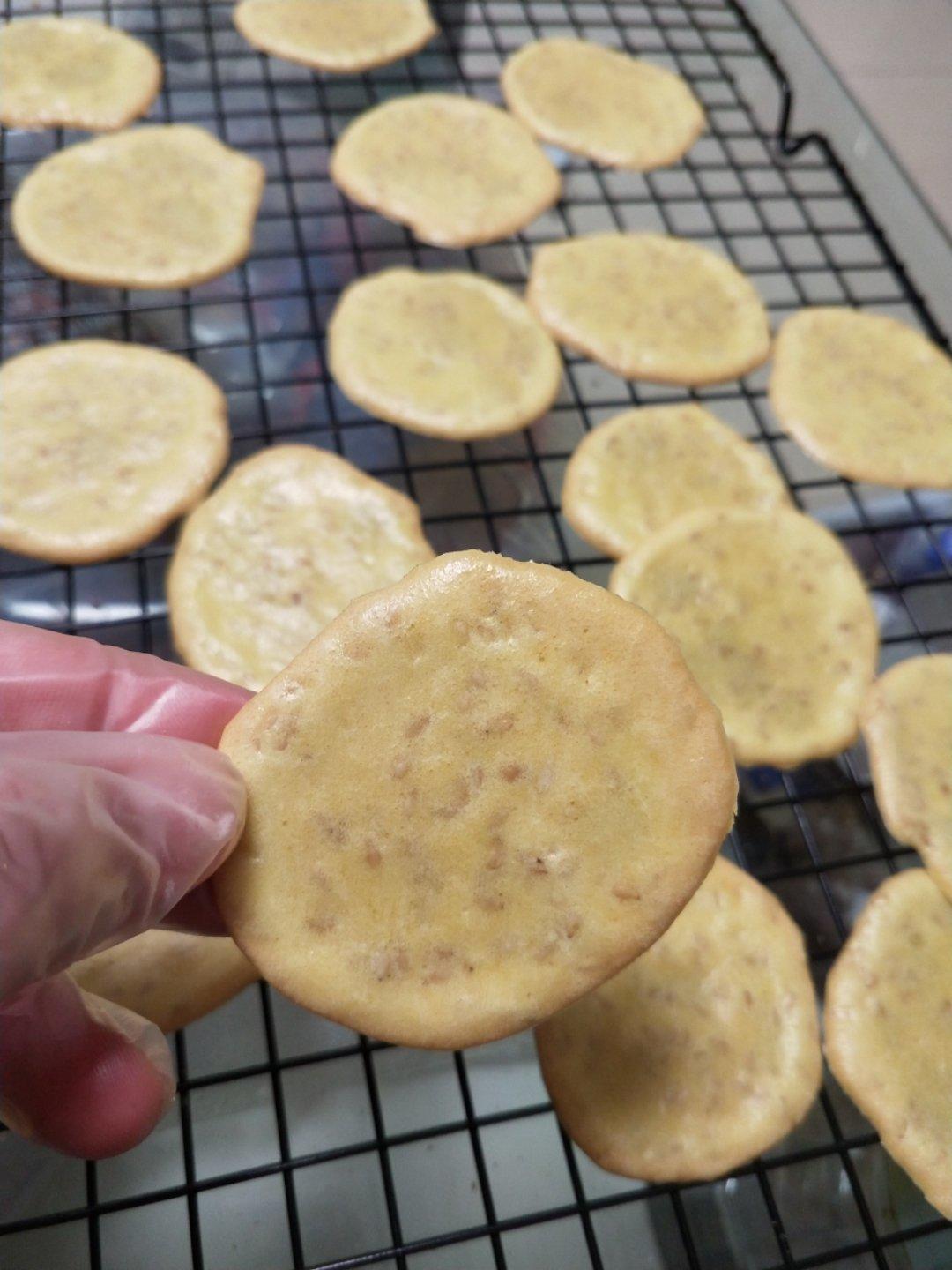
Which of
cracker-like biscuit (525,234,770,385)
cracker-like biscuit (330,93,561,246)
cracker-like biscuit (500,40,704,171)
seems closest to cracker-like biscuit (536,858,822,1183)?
cracker-like biscuit (525,234,770,385)

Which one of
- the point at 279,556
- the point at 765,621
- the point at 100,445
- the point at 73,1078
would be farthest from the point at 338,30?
the point at 73,1078

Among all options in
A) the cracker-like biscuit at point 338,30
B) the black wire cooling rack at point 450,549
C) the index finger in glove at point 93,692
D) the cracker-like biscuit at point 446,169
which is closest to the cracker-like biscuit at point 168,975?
the black wire cooling rack at point 450,549

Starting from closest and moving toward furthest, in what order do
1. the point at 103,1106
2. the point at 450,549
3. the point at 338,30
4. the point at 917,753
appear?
1. the point at 103,1106
2. the point at 917,753
3. the point at 450,549
4. the point at 338,30

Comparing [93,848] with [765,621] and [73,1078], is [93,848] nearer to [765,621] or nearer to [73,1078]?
[73,1078]

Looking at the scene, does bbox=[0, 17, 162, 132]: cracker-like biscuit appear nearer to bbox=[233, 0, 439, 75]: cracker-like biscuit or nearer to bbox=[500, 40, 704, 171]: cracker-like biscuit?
bbox=[233, 0, 439, 75]: cracker-like biscuit

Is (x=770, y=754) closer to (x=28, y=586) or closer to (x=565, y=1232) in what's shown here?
(x=565, y=1232)

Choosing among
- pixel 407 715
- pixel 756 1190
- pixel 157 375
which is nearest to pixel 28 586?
pixel 157 375

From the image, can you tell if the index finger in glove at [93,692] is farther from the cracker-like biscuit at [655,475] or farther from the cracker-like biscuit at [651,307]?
the cracker-like biscuit at [651,307]
